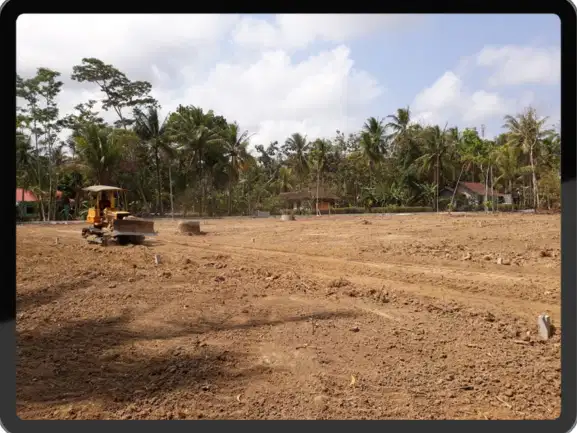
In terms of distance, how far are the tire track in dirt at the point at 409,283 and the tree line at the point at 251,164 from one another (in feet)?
20.0

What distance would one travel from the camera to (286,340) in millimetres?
3553

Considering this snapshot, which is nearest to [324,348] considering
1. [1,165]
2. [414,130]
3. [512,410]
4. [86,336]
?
[512,410]

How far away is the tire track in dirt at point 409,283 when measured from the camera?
5116 millimetres

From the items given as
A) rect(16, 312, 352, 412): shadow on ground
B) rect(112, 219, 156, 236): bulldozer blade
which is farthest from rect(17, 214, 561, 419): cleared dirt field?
rect(112, 219, 156, 236): bulldozer blade

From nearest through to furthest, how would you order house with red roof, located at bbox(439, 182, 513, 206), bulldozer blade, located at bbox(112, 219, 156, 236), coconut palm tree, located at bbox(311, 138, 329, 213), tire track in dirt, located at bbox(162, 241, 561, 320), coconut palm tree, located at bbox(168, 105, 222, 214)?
1. tire track in dirt, located at bbox(162, 241, 561, 320)
2. bulldozer blade, located at bbox(112, 219, 156, 236)
3. coconut palm tree, located at bbox(168, 105, 222, 214)
4. house with red roof, located at bbox(439, 182, 513, 206)
5. coconut palm tree, located at bbox(311, 138, 329, 213)

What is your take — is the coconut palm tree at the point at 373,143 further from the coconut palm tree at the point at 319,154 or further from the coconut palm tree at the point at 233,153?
the coconut palm tree at the point at 233,153

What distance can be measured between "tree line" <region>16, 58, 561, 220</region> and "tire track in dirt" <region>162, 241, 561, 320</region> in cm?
609

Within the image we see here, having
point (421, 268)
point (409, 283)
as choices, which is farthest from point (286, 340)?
point (421, 268)

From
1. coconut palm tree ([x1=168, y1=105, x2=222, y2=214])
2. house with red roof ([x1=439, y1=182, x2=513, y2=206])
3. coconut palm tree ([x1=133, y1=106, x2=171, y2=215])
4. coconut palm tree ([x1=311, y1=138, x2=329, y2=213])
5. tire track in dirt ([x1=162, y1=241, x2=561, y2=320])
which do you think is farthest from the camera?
coconut palm tree ([x1=311, y1=138, x2=329, y2=213])

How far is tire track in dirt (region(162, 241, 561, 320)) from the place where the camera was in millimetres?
5116

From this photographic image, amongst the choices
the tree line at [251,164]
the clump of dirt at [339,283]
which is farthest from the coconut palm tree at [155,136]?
the clump of dirt at [339,283]

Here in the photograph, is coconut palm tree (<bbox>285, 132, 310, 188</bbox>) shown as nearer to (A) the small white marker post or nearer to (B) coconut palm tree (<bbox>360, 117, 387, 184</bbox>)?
(B) coconut palm tree (<bbox>360, 117, 387, 184</bbox>)

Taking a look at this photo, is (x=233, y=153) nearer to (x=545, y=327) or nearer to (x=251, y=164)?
(x=251, y=164)
